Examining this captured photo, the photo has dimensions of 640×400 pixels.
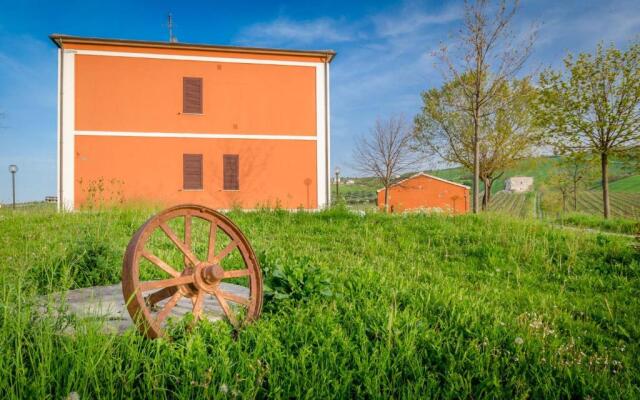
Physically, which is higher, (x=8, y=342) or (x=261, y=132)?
(x=261, y=132)

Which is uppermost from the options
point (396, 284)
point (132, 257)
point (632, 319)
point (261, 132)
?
point (261, 132)

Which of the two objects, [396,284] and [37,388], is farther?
[396,284]

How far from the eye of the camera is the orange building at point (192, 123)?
16.4m

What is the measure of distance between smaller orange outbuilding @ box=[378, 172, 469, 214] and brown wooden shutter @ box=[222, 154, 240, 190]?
22065mm

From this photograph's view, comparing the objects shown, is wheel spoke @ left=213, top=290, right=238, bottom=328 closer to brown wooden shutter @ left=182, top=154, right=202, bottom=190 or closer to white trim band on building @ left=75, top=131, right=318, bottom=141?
brown wooden shutter @ left=182, top=154, right=202, bottom=190

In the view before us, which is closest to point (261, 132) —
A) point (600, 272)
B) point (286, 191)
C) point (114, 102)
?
point (286, 191)

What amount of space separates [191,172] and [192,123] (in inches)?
83.2

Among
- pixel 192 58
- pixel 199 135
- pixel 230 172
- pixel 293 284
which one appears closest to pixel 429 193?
pixel 230 172

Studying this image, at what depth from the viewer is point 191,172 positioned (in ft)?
55.6

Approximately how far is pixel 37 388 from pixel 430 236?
6293 millimetres

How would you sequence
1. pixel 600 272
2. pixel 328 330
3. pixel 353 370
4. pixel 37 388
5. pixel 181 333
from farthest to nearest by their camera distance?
pixel 600 272 < pixel 328 330 < pixel 181 333 < pixel 353 370 < pixel 37 388

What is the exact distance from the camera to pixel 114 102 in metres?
16.7

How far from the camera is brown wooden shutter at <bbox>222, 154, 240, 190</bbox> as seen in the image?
1722 cm

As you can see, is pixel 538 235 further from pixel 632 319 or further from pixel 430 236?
pixel 632 319
